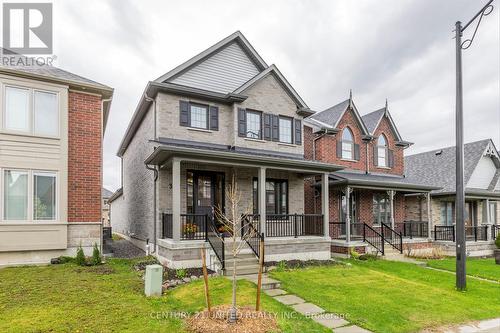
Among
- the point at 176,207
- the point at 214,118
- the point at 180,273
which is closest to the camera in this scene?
the point at 180,273

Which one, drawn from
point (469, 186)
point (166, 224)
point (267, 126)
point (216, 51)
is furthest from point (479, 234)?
point (166, 224)

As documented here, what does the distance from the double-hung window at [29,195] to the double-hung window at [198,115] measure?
5362 mm

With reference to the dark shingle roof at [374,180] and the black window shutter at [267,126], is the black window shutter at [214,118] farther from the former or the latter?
the dark shingle roof at [374,180]

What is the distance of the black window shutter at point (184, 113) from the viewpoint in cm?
1260

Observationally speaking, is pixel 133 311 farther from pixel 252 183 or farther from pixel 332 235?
pixel 332 235

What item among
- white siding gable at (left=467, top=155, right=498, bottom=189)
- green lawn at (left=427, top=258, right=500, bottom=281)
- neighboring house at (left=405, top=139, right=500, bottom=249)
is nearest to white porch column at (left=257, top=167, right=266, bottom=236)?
green lawn at (left=427, top=258, right=500, bottom=281)

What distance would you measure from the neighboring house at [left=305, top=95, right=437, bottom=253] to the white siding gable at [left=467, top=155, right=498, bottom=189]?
6300 millimetres

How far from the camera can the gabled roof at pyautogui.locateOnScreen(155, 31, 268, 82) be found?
12.8 metres

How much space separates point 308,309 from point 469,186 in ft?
68.5

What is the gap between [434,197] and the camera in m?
20.1

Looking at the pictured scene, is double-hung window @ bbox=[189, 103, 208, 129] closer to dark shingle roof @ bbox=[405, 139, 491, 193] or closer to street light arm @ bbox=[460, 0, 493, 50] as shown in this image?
street light arm @ bbox=[460, 0, 493, 50]

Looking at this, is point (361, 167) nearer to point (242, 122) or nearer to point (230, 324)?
point (242, 122)

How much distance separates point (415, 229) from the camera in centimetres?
1873

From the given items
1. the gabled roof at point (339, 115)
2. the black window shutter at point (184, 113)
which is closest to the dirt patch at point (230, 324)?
the black window shutter at point (184, 113)
